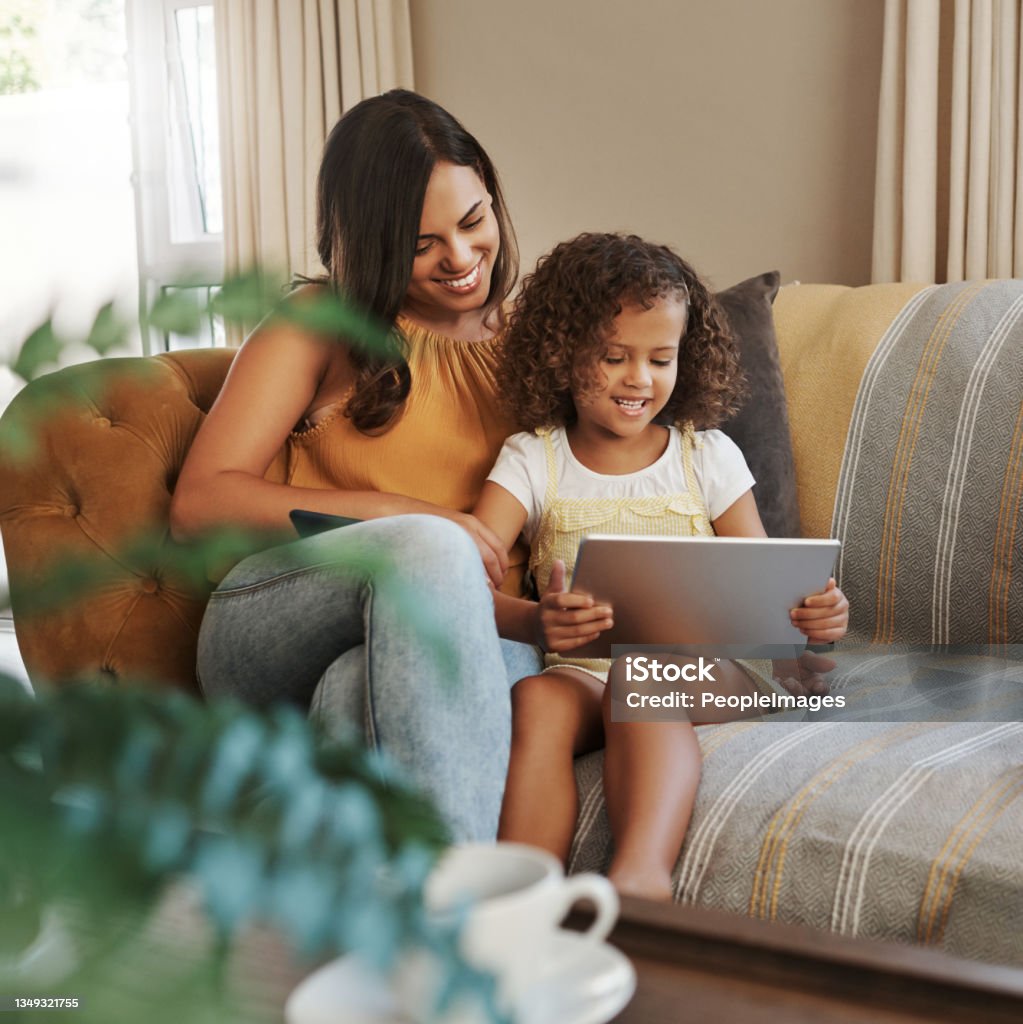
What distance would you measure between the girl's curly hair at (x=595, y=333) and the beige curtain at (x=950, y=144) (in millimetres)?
1079

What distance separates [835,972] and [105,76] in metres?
4.20

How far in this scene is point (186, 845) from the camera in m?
0.28

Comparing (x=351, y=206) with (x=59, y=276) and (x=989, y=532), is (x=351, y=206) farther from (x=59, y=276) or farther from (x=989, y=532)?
(x=59, y=276)

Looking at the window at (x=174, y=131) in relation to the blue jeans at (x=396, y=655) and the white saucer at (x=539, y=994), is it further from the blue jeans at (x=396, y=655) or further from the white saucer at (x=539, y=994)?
the white saucer at (x=539, y=994)

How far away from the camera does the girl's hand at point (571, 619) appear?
128cm

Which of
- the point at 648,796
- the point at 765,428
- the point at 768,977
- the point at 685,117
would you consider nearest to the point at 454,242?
the point at 765,428

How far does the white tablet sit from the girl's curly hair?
38cm

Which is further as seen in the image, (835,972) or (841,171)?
(841,171)

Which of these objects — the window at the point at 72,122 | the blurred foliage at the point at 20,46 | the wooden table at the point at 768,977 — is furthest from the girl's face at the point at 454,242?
the blurred foliage at the point at 20,46

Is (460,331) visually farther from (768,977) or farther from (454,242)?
(768,977)

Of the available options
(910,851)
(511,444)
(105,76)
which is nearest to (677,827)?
(910,851)

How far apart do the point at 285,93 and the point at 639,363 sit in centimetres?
237

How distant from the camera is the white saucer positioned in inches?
20.0

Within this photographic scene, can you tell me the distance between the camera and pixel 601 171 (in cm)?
Answer: 307
